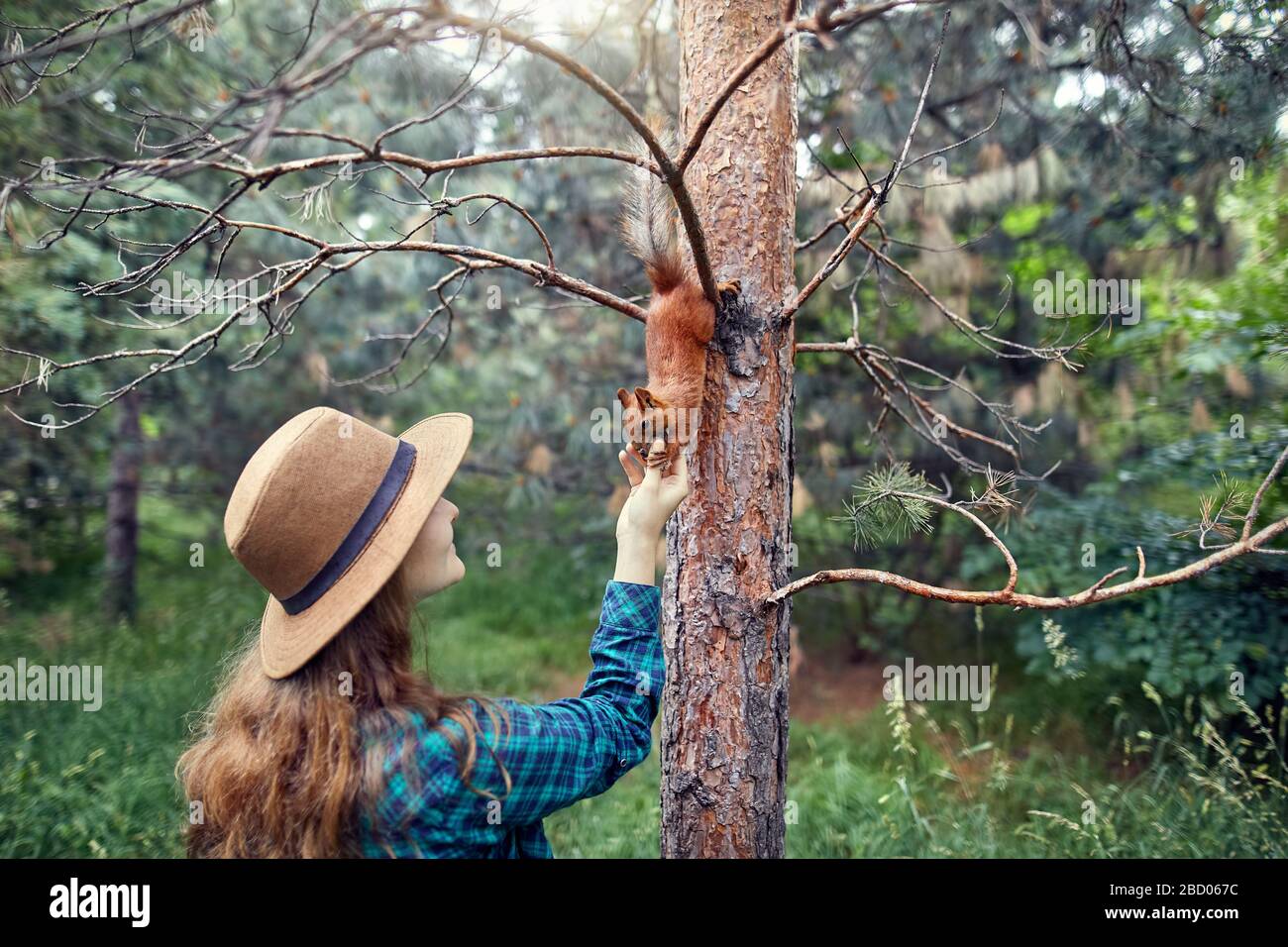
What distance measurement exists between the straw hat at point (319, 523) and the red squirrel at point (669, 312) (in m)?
0.46

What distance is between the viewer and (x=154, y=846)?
317 cm

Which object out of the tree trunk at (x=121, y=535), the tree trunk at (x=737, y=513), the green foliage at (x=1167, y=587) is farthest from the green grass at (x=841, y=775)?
the tree trunk at (x=737, y=513)

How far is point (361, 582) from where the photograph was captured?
4.50 ft

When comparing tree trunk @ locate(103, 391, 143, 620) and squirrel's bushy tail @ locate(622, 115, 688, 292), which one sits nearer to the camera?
squirrel's bushy tail @ locate(622, 115, 688, 292)

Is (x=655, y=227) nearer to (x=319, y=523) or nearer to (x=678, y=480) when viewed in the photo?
(x=678, y=480)

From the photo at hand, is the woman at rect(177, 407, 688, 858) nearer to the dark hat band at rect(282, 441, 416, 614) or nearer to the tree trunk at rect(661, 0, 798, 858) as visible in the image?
the dark hat band at rect(282, 441, 416, 614)

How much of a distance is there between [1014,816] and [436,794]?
311 cm

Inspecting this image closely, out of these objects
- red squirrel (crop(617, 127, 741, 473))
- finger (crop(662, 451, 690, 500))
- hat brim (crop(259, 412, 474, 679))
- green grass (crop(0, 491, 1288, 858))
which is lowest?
green grass (crop(0, 491, 1288, 858))

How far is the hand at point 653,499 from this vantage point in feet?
4.88

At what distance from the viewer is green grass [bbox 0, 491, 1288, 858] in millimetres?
3131

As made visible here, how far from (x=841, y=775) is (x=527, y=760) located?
114 inches

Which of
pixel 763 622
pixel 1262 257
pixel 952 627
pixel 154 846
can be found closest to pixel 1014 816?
pixel 952 627

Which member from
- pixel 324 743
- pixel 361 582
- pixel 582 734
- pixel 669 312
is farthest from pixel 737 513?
pixel 324 743

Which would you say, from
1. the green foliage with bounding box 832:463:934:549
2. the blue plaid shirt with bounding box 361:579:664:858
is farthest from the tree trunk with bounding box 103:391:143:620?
the green foliage with bounding box 832:463:934:549
